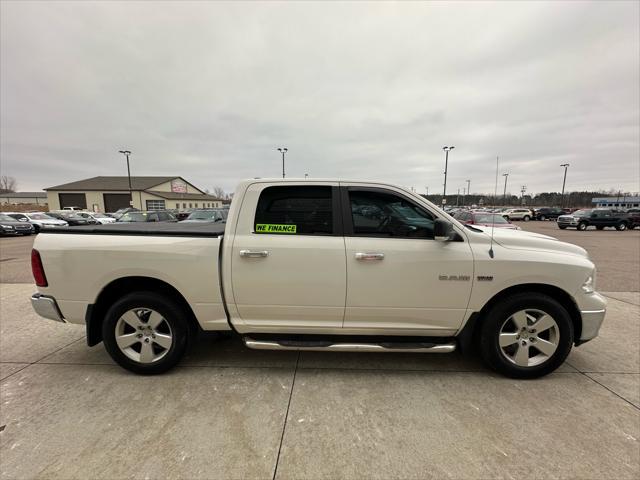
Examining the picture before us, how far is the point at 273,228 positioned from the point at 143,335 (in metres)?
1.68

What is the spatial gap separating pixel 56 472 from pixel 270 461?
137 cm

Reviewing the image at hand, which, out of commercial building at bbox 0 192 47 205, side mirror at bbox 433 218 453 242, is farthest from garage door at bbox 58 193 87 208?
side mirror at bbox 433 218 453 242

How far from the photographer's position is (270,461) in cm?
199

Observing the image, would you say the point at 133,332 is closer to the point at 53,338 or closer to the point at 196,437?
the point at 196,437

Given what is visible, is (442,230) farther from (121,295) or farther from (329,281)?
(121,295)

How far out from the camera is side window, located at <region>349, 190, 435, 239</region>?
9.14ft

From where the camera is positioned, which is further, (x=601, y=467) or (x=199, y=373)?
(x=199, y=373)

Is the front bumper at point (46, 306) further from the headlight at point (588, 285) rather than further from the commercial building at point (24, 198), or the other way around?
the commercial building at point (24, 198)

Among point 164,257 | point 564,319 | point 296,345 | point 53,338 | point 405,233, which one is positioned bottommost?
point 53,338

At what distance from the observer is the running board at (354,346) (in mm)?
2752

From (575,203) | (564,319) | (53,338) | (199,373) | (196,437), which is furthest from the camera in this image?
(575,203)

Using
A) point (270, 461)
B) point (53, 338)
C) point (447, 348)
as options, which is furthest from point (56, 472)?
point (447, 348)

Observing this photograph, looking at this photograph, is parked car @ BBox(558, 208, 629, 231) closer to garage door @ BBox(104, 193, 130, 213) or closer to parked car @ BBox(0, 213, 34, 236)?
parked car @ BBox(0, 213, 34, 236)

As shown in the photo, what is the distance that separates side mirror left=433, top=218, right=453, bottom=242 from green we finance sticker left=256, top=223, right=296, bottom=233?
1291 mm
